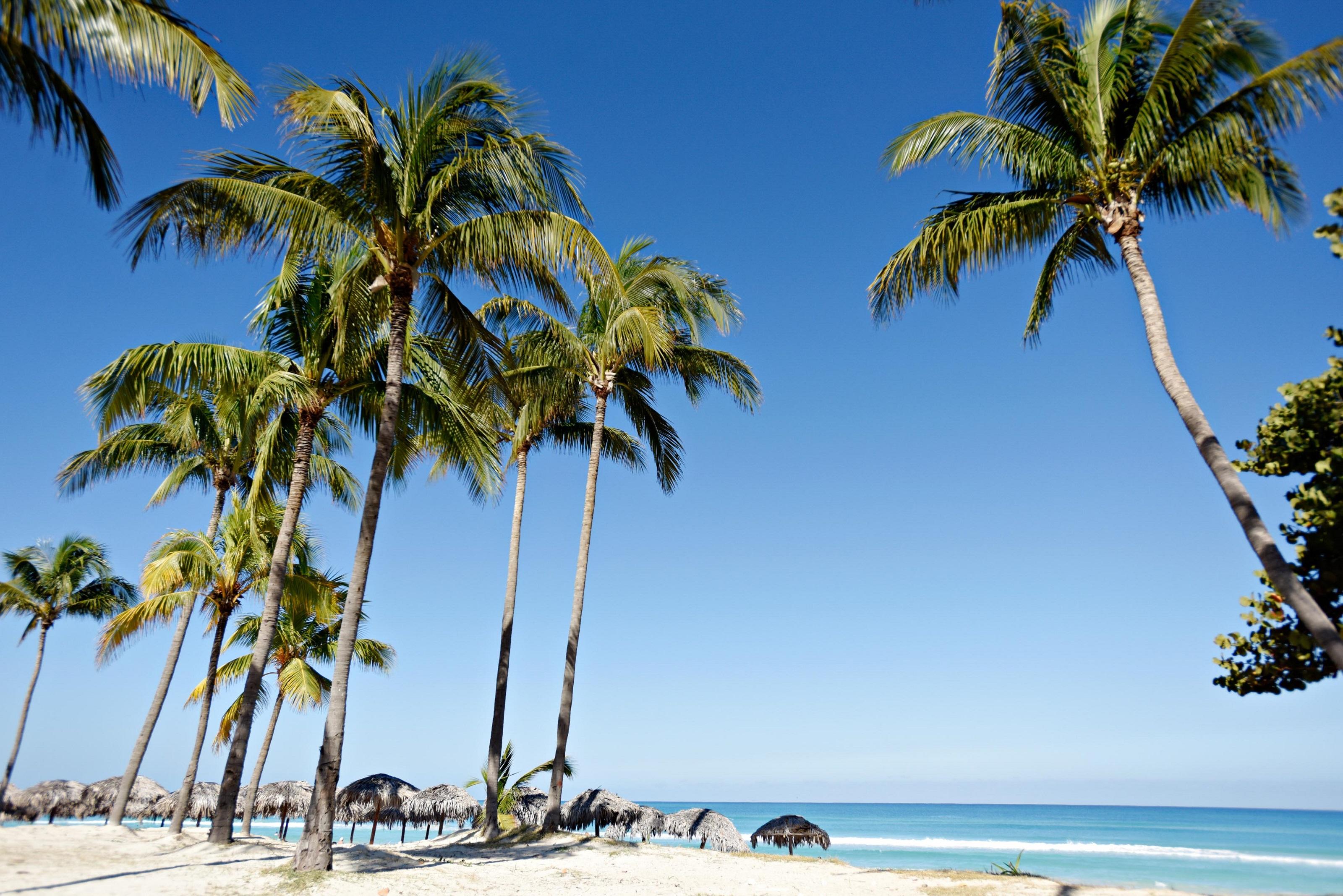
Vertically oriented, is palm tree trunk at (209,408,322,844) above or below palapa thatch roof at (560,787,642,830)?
above

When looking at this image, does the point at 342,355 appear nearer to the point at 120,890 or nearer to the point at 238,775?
the point at 238,775

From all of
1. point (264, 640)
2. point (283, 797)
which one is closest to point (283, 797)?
point (283, 797)

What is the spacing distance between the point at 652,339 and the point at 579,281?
154cm

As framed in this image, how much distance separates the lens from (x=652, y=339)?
39.9 feet

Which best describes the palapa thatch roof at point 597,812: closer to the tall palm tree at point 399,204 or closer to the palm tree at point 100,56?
the tall palm tree at point 399,204

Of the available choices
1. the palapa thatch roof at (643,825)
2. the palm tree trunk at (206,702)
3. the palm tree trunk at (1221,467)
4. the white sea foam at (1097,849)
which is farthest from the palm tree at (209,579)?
the white sea foam at (1097,849)

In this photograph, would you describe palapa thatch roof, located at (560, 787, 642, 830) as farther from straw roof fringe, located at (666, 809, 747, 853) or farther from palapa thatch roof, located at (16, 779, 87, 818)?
palapa thatch roof, located at (16, 779, 87, 818)

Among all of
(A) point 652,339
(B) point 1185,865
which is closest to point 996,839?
(B) point 1185,865

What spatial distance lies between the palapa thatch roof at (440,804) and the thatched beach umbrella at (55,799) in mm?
14288

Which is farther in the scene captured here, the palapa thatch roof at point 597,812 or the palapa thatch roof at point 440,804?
the palapa thatch roof at point 440,804

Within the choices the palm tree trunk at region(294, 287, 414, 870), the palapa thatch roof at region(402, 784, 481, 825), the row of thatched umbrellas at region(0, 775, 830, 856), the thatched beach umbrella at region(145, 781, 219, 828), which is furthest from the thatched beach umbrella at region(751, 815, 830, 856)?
the thatched beach umbrella at region(145, 781, 219, 828)

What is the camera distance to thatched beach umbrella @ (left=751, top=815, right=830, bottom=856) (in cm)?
2144

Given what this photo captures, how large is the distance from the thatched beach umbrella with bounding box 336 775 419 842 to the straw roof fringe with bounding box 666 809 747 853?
9.17m

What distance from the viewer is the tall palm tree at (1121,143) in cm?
806
